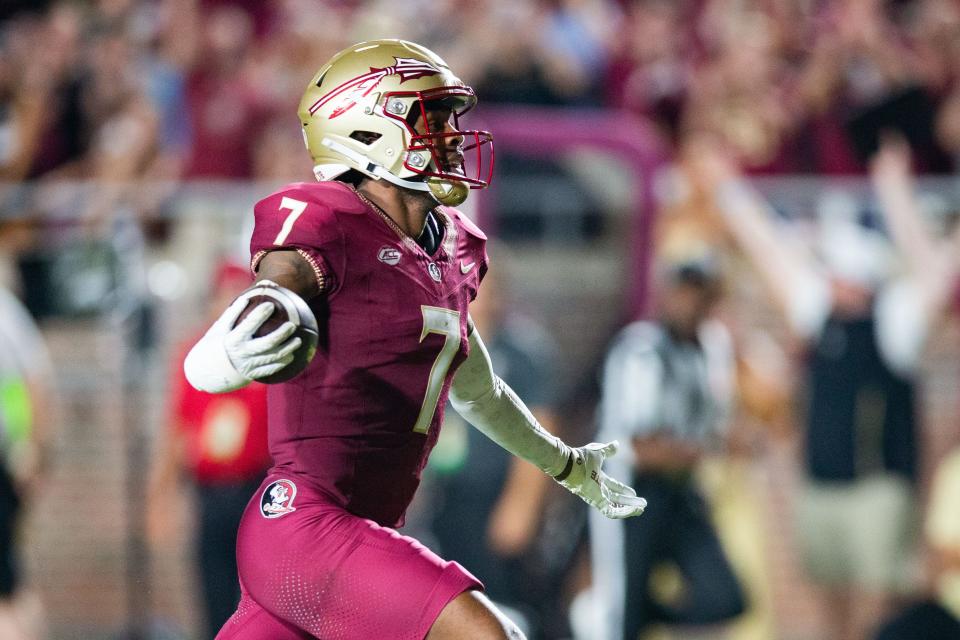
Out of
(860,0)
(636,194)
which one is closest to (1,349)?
(636,194)

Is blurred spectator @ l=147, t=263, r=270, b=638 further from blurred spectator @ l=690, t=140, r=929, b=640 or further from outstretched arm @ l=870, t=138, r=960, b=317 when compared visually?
outstretched arm @ l=870, t=138, r=960, b=317

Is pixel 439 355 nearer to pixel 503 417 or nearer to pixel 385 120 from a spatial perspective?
pixel 503 417

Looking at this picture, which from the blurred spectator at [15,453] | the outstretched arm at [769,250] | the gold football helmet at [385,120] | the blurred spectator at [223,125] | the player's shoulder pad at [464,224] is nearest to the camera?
the gold football helmet at [385,120]

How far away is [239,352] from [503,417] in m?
1.05

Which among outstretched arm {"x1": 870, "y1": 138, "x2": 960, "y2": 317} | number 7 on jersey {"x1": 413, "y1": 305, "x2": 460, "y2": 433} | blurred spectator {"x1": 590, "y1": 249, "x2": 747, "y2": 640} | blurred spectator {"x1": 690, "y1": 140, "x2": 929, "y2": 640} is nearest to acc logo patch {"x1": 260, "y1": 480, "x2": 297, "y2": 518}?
number 7 on jersey {"x1": 413, "y1": 305, "x2": 460, "y2": 433}

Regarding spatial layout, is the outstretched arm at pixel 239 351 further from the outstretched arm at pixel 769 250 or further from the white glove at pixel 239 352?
the outstretched arm at pixel 769 250

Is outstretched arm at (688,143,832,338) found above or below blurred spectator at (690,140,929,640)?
above

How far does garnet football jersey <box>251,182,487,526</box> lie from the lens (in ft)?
9.62

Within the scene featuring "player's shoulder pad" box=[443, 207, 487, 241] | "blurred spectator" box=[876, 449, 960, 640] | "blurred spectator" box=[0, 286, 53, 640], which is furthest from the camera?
"blurred spectator" box=[0, 286, 53, 640]

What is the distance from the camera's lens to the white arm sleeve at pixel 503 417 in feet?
11.1

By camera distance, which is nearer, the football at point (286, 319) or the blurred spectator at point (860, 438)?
the football at point (286, 319)

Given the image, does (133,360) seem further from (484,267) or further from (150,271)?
(484,267)

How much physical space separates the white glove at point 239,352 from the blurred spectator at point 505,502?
3984 millimetres

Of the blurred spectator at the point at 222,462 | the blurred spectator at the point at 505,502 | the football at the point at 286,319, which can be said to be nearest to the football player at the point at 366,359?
the football at the point at 286,319
